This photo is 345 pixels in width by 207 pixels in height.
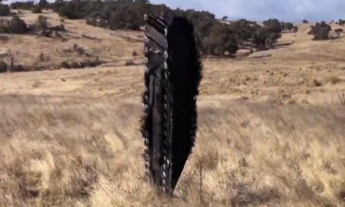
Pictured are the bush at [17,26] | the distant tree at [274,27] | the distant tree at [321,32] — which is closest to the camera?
the bush at [17,26]

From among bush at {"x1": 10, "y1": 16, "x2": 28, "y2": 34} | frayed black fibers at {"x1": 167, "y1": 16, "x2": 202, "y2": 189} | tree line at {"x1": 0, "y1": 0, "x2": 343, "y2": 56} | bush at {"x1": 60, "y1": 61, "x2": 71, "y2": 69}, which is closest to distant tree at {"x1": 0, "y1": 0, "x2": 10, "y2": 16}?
tree line at {"x1": 0, "y1": 0, "x2": 343, "y2": 56}

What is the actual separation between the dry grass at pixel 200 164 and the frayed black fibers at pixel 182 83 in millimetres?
399

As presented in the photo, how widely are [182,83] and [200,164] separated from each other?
→ 161cm

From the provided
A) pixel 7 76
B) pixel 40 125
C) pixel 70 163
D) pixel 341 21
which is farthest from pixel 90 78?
pixel 341 21

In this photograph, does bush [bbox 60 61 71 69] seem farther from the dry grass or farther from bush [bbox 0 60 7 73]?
the dry grass

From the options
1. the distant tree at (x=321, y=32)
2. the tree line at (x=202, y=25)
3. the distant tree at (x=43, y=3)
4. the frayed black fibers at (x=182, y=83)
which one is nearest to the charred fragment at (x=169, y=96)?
the frayed black fibers at (x=182, y=83)

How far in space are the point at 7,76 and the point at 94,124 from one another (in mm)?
34093

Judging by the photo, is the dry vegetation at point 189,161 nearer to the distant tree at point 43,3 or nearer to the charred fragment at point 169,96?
the charred fragment at point 169,96

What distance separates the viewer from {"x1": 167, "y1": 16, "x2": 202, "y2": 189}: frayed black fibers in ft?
23.7

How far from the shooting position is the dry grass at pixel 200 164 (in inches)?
282

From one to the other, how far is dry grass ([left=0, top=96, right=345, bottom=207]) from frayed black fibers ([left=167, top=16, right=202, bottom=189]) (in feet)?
1.31

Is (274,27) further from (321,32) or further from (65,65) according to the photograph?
(65,65)

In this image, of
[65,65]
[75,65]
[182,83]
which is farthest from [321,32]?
[182,83]

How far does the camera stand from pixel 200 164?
8.68m
